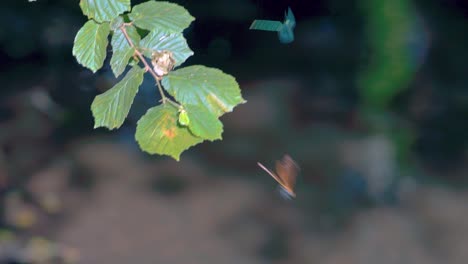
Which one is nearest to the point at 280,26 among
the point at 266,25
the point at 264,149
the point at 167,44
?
the point at 266,25

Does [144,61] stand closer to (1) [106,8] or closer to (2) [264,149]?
(1) [106,8]

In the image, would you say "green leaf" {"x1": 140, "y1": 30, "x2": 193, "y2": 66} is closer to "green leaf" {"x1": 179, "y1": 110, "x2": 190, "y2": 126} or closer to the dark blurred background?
"green leaf" {"x1": 179, "y1": 110, "x2": 190, "y2": 126}

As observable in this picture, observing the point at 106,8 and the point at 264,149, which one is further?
the point at 264,149

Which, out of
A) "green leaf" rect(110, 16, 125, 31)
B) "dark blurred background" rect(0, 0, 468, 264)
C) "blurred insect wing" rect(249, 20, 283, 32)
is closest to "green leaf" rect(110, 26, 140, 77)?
"green leaf" rect(110, 16, 125, 31)

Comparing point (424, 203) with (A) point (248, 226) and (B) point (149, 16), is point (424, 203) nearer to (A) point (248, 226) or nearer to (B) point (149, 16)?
(A) point (248, 226)

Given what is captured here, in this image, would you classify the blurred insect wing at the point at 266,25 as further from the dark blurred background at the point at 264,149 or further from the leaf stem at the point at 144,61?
the dark blurred background at the point at 264,149

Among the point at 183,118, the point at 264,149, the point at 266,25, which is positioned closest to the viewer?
the point at 183,118
